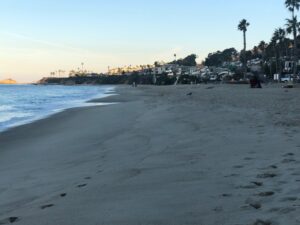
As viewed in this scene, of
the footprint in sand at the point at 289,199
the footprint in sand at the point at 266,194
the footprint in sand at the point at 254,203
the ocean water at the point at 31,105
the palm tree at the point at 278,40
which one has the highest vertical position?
the palm tree at the point at 278,40

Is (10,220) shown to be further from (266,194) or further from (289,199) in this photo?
(289,199)

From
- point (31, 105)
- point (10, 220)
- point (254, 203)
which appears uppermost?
point (254, 203)

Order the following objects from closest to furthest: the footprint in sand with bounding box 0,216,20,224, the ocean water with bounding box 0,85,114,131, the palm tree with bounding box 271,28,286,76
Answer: the footprint in sand with bounding box 0,216,20,224 < the ocean water with bounding box 0,85,114,131 < the palm tree with bounding box 271,28,286,76

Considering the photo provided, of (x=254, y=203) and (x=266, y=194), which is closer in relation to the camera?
(x=254, y=203)

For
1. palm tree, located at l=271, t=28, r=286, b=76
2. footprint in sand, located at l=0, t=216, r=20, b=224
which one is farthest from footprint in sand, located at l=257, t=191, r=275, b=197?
palm tree, located at l=271, t=28, r=286, b=76

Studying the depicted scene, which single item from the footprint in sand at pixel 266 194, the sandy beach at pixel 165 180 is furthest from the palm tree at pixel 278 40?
the footprint in sand at pixel 266 194

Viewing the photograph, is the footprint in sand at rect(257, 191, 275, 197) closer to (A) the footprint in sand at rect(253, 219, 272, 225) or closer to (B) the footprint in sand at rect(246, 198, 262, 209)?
(B) the footprint in sand at rect(246, 198, 262, 209)

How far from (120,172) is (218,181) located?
1.64m

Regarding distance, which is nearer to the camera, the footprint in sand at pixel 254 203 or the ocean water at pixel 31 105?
the footprint in sand at pixel 254 203

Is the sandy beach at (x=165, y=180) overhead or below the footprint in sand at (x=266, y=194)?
below

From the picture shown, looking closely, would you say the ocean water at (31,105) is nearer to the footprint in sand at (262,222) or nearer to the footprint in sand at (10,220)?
the footprint in sand at (10,220)

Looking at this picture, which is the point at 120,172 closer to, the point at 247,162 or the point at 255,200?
the point at 247,162

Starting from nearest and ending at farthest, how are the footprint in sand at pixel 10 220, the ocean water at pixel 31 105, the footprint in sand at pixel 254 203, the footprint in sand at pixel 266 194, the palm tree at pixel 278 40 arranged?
the footprint in sand at pixel 254 203, the footprint in sand at pixel 266 194, the footprint in sand at pixel 10 220, the ocean water at pixel 31 105, the palm tree at pixel 278 40

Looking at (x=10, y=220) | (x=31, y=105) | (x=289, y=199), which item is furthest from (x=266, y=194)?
(x=31, y=105)
